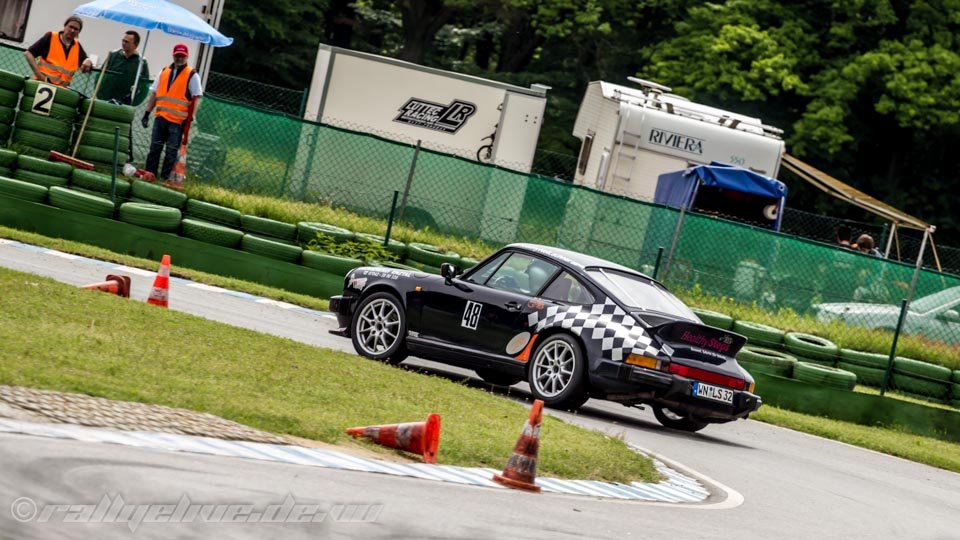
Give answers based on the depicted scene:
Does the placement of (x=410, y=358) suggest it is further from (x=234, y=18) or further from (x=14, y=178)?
(x=234, y=18)

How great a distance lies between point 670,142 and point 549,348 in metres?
13.9

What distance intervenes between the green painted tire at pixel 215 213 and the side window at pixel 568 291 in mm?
7136

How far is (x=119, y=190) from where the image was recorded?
66.4 ft

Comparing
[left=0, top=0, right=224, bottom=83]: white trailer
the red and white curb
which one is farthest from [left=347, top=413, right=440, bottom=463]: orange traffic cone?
[left=0, top=0, right=224, bottom=83]: white trailer

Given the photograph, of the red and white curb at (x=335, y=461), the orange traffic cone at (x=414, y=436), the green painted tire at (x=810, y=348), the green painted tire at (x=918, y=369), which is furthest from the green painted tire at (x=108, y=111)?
the orange traffic cone at (x=414, y=436)

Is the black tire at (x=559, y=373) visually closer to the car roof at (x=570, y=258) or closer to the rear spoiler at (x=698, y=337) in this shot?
the rear spoiler at (x=698, y=337)

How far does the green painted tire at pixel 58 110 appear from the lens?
68.6 feet

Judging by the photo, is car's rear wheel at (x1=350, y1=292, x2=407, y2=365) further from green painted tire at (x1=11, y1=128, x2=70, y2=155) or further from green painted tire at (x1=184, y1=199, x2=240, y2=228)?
green painted tire at (x1=11, y1=128, x2=70, y2=155)

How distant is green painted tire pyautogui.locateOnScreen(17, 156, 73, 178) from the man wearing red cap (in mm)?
1575

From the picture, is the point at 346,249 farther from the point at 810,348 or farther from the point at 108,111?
the point at 810,348

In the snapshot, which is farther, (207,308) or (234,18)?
(234,18)

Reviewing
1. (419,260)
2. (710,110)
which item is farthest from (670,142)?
(419,260)

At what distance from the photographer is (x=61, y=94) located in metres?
21.1

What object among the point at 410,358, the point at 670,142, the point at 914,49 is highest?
the point at 914,49
